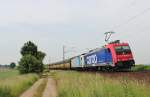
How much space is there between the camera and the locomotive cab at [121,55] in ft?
110

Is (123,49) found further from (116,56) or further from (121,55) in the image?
(116,56)

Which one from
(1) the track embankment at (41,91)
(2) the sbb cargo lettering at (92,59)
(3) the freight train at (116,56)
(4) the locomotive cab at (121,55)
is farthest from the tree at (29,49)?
(4) the locomotive cab at (121,55)

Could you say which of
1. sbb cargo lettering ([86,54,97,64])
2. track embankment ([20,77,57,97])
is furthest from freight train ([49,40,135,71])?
track embankment ([20,77,57,97])

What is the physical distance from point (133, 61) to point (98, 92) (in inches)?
855

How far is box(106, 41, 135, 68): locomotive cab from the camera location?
110 feet

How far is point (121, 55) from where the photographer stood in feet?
112

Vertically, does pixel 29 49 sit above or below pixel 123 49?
above

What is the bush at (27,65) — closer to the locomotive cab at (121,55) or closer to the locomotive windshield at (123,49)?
the locomotive cab at (121,55)

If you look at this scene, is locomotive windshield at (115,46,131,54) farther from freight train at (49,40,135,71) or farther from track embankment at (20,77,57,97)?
track embankment at (20,77,57,97)

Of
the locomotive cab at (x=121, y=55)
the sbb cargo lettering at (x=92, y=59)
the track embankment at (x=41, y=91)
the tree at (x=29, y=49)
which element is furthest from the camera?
the tree at (x=29, y=49)

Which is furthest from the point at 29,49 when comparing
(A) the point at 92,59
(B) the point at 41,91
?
(B) the point at 41,91

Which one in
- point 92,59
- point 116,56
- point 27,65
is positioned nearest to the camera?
point 116,56

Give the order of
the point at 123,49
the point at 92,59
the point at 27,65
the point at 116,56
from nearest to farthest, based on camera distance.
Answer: the point at 116,56 → the point at 123,49 → the point at 92,59 → the point at 27,65

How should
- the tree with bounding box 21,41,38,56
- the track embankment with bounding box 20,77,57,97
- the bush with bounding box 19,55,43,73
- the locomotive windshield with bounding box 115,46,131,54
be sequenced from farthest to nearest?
the tree with bounding box 21,41,38,56
the bush with bounding box 19,55,43,73
the locomotive windshield with bounding box 115,46,131,54
the track embankment with bounding box 20,77,57,97
